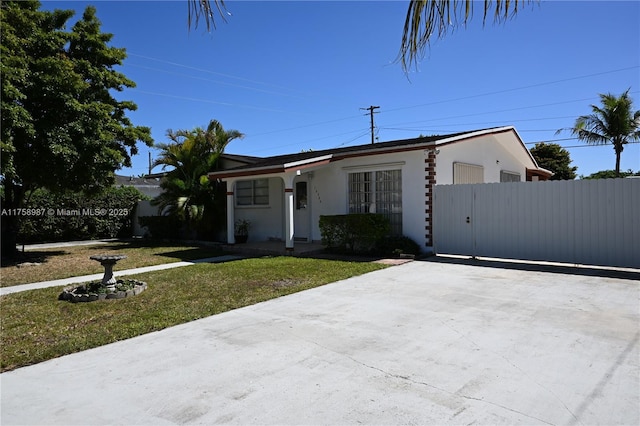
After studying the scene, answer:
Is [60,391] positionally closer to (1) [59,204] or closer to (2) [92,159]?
(2) [92,159]

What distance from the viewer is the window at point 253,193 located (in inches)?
647

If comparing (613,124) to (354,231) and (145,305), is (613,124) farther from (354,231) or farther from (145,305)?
(145,305)

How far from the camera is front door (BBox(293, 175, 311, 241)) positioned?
1499 centimetres

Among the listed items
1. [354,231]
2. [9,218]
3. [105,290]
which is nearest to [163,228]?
[9,218]

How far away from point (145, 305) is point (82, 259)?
24.3ft

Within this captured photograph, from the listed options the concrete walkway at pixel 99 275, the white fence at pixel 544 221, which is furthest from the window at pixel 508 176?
the concrete walkway at pixel 99 275

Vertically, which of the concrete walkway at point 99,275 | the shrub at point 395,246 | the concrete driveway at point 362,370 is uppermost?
the shrub at point 395,246

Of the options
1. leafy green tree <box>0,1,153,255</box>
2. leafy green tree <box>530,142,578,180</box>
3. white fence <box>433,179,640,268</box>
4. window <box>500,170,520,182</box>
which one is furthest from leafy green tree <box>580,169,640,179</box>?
leafy green tree <box>0,1,153,255</box>

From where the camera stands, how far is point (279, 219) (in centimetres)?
1596

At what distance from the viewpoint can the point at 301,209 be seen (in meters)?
15.2

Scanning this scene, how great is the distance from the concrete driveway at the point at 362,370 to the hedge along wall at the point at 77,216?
13419 millimetres

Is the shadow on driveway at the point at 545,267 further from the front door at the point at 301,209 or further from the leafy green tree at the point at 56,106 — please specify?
the leafy green tree at the point at 56,106

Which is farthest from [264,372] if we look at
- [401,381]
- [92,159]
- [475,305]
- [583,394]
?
[92,159]

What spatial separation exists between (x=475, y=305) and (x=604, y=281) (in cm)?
352
